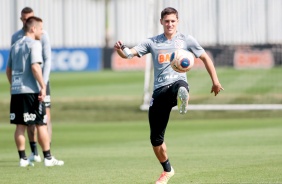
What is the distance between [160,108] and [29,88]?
308 centimetres

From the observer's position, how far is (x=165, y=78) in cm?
1091

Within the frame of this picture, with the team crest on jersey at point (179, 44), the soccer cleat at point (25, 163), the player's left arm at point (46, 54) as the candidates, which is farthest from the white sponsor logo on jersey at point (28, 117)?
the team crest on jersey at point (179, 44)

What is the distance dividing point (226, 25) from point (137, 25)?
26424 mm

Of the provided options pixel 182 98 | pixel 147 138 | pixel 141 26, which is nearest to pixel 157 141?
pixel 182 98

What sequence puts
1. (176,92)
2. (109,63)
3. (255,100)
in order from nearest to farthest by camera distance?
(176,92), (255,100), (109,63)

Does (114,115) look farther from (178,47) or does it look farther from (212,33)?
(178,47)

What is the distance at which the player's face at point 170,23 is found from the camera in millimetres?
10922

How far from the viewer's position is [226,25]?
29344mm

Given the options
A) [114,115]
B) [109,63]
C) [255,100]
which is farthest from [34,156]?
[109,63]

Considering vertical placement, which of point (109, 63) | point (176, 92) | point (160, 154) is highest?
point (176, 92)

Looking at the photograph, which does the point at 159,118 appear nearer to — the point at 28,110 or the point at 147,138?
the point at 28,110

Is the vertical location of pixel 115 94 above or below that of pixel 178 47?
below

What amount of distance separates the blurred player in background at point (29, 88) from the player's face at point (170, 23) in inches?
113

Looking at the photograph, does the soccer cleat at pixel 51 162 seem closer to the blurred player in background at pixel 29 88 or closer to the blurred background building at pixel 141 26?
the blurred player in background at pixel 29 88
